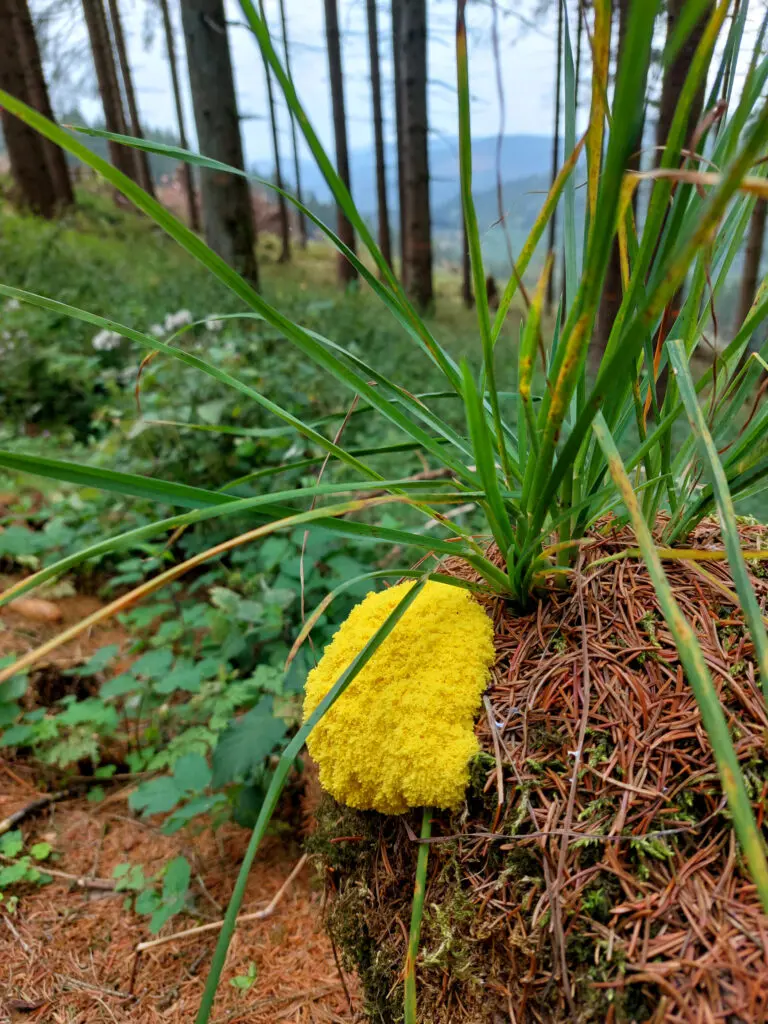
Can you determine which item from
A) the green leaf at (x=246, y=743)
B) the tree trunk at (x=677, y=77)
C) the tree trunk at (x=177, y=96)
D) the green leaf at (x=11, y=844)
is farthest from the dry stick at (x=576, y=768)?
the tree trunk at (x=177, y=96)

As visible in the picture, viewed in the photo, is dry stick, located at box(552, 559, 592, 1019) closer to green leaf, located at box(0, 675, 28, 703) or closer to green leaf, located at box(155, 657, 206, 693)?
green leaf, located at box(155, 657, 206, 693)

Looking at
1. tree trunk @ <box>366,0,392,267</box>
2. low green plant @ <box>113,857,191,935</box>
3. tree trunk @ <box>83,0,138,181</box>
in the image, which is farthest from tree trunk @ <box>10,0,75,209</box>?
low green plant @ <box>113,857,191,935</box>

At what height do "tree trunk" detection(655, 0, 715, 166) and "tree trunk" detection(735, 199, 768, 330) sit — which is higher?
"tree trunk" detection(655, 0, 715, 166)

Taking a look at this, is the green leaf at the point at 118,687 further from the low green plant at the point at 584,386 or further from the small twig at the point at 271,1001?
the low green plant at the point at 584,386

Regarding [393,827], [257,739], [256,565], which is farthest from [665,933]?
[256,565]

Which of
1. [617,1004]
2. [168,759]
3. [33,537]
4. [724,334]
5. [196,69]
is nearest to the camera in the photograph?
[617,1004]

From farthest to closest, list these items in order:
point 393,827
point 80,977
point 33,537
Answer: point 33,537
point 80,977
point 393,827

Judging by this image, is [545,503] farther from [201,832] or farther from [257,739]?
[201,832]
